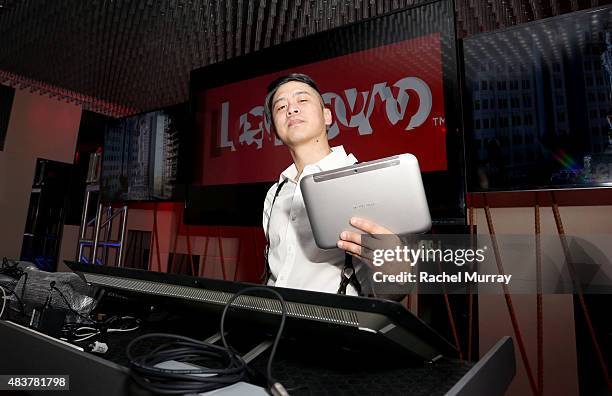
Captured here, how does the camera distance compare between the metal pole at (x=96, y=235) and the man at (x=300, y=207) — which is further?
the metal pole at (x=96, y=235)


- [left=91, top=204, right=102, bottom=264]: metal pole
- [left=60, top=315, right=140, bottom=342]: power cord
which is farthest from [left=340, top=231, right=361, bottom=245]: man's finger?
[left=91, top=204, right=102, bottom=264]: metal pole

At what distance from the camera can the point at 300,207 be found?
123 cm

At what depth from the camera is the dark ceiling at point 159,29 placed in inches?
84.3

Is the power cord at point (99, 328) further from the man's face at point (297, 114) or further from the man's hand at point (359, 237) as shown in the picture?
the man's face at point (297, 114)

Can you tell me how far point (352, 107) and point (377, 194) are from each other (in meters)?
1.32

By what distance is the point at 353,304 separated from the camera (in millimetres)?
435

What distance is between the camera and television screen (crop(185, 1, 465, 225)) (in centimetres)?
174

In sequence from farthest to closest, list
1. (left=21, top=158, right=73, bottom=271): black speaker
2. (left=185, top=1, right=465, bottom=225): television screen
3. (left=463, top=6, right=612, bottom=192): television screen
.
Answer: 1. (left=21, top=158, right=73, bottom=271): black speaker
2. (left=185, top=1, right=465, bottom=225): television screen
3. (left=463, top=6, right=612, bottom=192): television screen

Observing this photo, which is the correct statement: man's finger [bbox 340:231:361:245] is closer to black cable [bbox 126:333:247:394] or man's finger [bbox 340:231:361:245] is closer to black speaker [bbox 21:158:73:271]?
black cable [bbox 126:333:247:394]

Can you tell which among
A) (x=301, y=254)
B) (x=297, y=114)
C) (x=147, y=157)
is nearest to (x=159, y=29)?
(x=147, y=157)

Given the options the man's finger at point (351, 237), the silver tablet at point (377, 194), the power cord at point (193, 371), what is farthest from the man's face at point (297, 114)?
the power cord at point (193, 371)

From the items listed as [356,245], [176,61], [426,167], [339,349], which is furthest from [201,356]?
[176,61]

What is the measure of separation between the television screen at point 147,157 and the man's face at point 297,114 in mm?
1621

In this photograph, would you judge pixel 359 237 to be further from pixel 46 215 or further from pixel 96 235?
pixel 46 215
